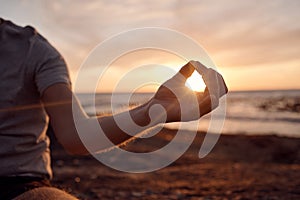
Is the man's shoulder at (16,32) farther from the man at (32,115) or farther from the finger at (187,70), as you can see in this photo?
the finger at (187,70)

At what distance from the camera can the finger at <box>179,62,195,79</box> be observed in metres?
1.50

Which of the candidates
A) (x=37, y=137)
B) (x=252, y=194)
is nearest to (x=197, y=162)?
(x=252, y=194)

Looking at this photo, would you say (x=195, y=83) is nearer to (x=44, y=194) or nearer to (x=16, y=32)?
(x=44, y=194)

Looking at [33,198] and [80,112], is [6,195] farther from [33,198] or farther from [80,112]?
[80,112]

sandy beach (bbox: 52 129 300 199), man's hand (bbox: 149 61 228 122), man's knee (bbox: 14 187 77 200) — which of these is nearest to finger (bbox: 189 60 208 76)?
man's hand (bbox: 149 61 228 122)

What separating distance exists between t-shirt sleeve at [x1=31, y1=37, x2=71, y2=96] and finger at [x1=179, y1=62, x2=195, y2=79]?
0.66 meters

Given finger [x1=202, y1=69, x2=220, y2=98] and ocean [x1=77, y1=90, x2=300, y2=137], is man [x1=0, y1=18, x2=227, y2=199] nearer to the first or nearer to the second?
ocean [x1=77, y1=90, x2=300, y2=137]

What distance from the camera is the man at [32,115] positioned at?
1896 mm

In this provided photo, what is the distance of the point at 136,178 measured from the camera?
711 cm

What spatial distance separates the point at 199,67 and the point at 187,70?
6 centimetres

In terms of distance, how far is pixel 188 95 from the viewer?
1.49 m

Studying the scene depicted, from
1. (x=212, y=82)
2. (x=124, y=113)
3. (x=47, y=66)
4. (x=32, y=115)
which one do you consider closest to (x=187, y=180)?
(x=32, y=115)

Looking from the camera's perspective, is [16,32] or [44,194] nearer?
[44,194]

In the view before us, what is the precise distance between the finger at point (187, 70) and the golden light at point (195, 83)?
0.04 ft
